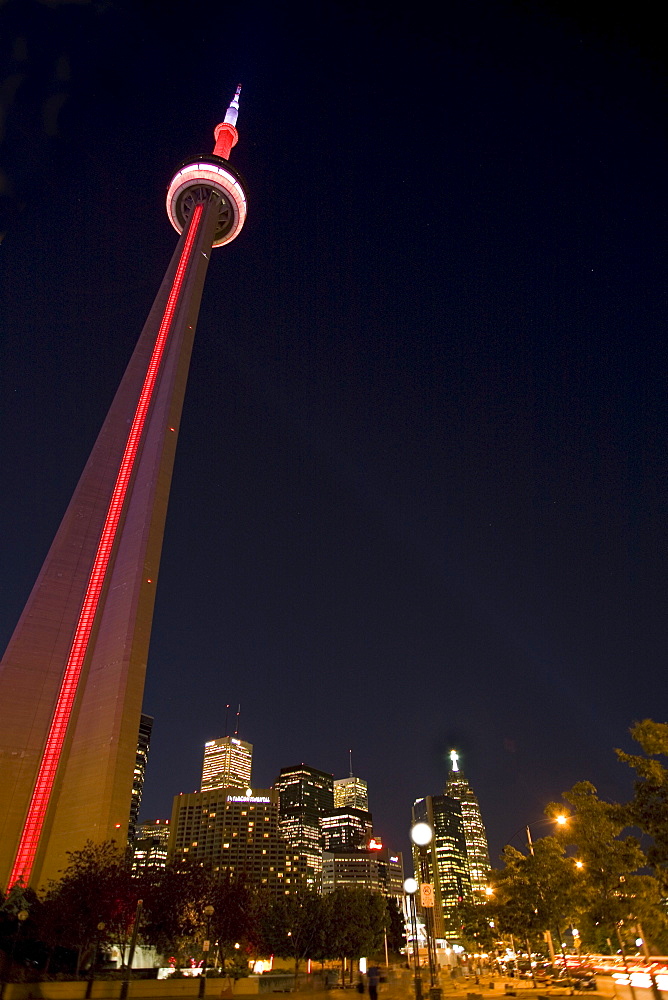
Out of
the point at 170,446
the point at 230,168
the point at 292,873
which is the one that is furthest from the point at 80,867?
the point at 292,873

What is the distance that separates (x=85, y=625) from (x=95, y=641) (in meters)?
1.78

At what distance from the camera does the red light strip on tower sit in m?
38.9

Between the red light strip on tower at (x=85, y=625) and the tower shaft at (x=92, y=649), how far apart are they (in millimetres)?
78

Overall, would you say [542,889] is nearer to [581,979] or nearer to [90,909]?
[581,979]

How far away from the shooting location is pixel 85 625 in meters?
47.8

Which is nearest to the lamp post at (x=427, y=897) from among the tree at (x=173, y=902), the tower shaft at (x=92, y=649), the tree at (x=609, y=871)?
the tree at (x=609, y=871)

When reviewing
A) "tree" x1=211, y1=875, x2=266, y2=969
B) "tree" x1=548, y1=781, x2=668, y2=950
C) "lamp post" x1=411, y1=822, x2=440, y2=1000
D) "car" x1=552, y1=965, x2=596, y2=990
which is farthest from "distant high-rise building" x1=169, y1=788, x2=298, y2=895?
"tree" x1=548, y1=781, x2=668, y2=950

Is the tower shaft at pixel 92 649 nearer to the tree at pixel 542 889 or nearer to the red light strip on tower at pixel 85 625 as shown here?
the red light strip on tower at pixel 85 625

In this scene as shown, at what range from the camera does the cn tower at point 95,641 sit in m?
38.9

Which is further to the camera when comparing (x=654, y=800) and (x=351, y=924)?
(x=351, y=924)

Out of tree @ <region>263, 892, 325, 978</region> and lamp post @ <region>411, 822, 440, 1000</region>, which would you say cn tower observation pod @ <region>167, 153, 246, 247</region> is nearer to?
tree @ <region>263, 892, 325, 978</region>

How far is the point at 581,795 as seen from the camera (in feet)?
84.6

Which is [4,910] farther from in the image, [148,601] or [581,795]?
[581,795]

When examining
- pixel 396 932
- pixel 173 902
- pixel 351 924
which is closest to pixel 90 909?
pixel 173 902
